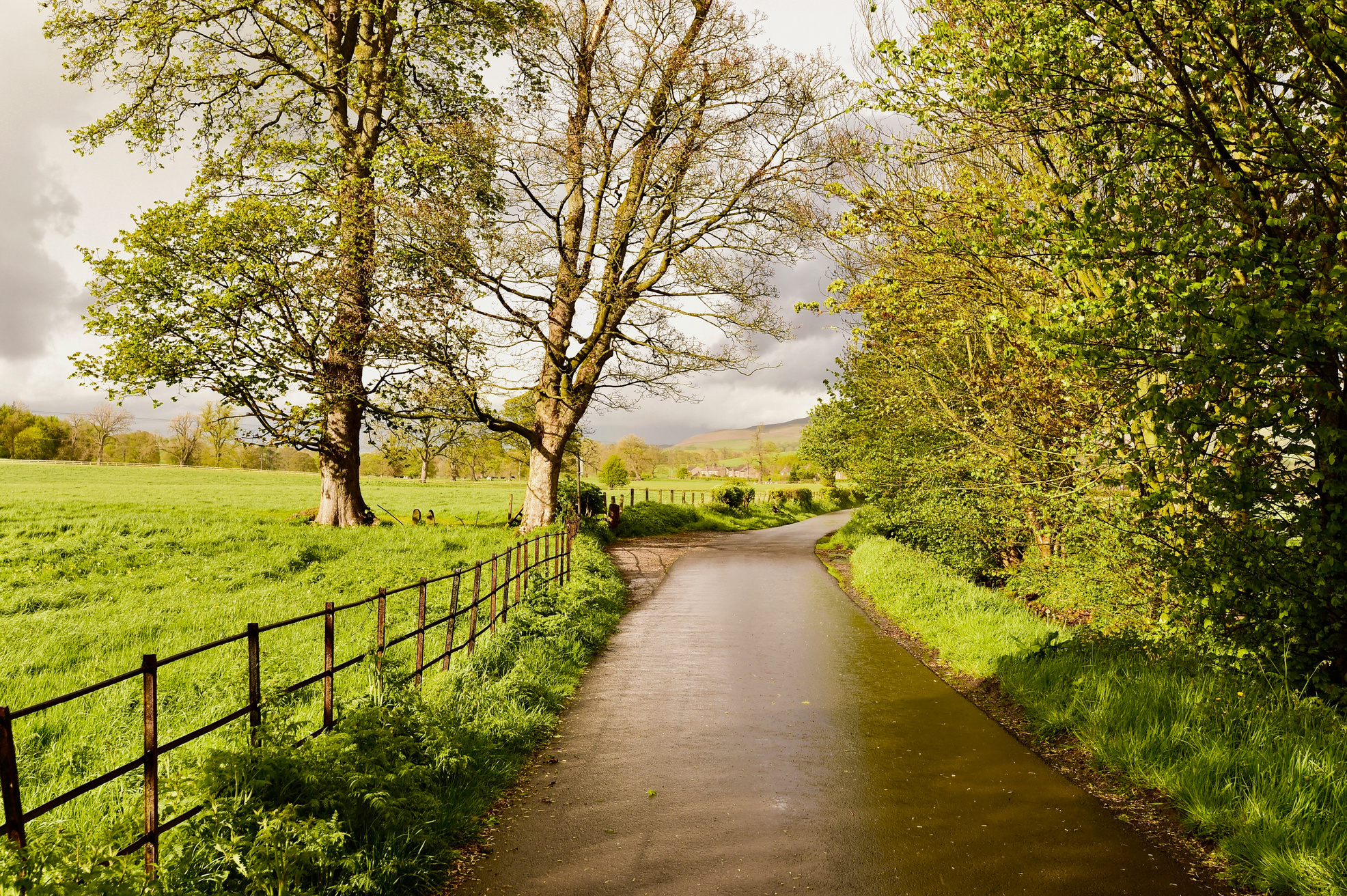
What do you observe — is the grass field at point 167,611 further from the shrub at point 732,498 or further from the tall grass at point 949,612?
the shrub at point 732,498

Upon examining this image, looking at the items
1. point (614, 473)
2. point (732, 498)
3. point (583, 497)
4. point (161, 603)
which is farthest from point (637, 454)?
point (161, 603)

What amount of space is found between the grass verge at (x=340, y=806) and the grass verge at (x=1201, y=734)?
471 centimetres

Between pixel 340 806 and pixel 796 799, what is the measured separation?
304cm

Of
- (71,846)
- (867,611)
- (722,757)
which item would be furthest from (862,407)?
(71,846)

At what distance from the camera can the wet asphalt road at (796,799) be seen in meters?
4.36

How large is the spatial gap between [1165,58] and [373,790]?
27.1 ft

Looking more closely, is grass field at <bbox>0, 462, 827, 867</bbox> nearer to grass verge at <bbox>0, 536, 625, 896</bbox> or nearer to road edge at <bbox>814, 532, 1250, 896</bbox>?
grass verge at <bbox>0, 536, 625, 896</bbox>

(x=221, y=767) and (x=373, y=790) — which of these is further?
(x=373, y=790)

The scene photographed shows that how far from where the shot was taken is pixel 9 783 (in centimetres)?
295

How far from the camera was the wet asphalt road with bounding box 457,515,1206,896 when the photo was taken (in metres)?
4.36

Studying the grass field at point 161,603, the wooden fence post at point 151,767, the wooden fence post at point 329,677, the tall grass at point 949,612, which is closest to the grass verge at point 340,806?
the wooden fence post at point 151,767

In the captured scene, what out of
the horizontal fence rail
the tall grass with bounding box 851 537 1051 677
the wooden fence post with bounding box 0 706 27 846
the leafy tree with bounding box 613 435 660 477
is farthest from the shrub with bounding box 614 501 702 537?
the leafy tree with bounding box 613 435 660 477

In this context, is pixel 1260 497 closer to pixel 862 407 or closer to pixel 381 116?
pixel 862 407

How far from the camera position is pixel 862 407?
19766mm
